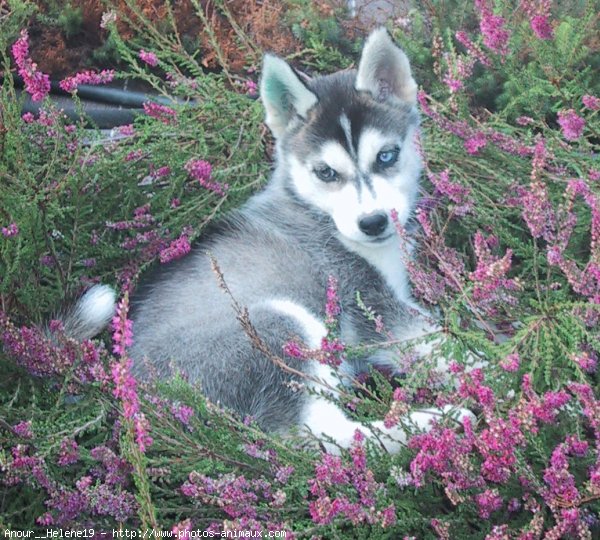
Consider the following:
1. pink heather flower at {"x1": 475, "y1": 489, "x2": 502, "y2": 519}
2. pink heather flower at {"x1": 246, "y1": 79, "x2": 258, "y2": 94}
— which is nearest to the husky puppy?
pink heather flower at {"x1": 246, "y1": 79, "x2": 258, "y2": 94}

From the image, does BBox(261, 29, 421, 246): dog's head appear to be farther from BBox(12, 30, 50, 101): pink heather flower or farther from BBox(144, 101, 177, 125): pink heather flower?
BBox(12, 30, 50, 101): pink heather flower

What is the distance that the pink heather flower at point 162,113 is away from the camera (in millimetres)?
3674

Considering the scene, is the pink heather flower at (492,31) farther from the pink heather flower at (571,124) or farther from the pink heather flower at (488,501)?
the pink heather flower at (488,501)

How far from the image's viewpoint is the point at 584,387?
71.2 inches

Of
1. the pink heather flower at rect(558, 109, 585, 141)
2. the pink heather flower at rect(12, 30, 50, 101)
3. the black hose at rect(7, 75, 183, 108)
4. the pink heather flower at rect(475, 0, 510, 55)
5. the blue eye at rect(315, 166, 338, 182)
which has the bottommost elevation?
the black hose at rect(7, 75, 183, 108)

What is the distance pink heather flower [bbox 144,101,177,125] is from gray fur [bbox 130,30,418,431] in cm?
52

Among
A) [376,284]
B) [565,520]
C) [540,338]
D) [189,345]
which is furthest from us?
[376,284]

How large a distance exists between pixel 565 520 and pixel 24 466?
124 centimetres

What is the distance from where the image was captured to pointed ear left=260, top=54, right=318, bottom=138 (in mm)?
3217

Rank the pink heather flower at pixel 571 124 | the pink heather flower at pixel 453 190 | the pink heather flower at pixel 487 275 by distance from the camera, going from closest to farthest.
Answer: the pink heather flower at pixel 487 275
the pink heather flower at pixel 571 124
the pink heather flower at pixel 453 190

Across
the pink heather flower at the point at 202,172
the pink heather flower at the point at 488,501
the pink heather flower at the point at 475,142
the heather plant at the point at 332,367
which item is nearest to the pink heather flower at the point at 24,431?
the heather plant at the point at 332,367

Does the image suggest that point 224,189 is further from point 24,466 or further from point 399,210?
point 24,466

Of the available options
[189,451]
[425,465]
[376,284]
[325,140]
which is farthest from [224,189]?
[425,465]

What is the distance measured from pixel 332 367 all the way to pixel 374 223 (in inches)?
37.4
